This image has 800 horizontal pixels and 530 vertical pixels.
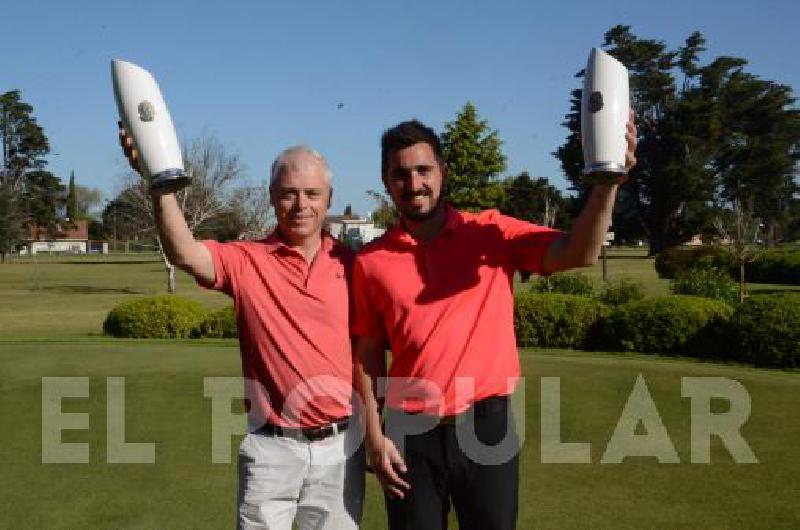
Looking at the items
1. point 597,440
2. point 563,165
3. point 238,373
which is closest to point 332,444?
point 597,440

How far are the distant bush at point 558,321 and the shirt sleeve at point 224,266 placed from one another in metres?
11.2

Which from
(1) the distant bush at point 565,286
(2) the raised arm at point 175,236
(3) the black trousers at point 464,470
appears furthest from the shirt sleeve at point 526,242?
(1) the distant bush at point 565,286

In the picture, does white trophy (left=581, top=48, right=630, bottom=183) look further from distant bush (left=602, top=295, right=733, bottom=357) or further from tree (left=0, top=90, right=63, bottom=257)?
tree (left=0, top=90, right=63, bottom=257)

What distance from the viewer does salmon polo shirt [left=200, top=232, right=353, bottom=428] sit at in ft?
10.6

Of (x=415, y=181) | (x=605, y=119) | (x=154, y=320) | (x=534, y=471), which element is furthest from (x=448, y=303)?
(x=154, y=320)

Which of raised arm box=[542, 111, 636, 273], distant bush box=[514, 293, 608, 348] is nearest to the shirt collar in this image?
raised arm box=[542, 111, 636, 273]

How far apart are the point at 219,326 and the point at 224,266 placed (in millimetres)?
13105

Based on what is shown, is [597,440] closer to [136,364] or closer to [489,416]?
[489,416]

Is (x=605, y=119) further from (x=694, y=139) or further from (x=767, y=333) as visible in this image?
(x=694, y=139)

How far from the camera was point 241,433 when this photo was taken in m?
7.36

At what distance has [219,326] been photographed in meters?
16.1

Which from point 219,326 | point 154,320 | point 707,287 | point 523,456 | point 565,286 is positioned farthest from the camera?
point 565,286

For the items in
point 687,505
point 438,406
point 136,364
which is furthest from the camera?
point 136,364

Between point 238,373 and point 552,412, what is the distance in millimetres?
4022
